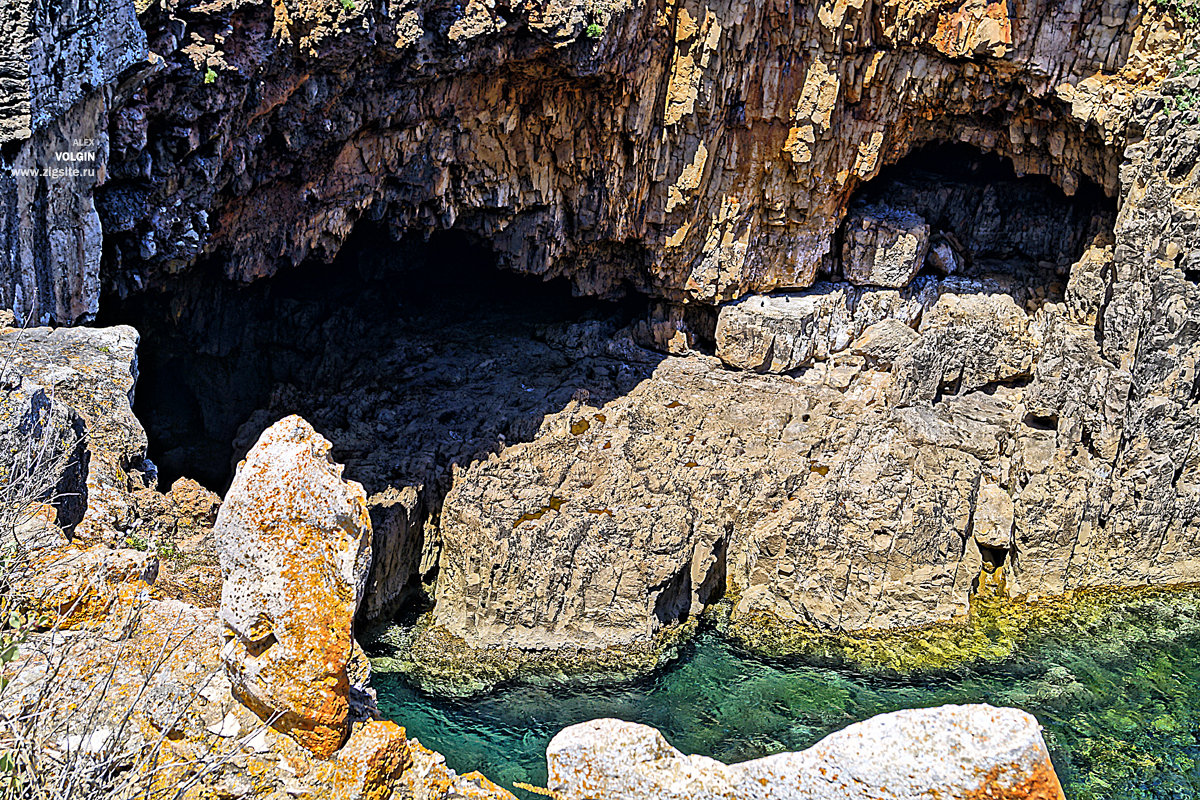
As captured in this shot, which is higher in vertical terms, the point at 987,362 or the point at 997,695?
the point at 987,362

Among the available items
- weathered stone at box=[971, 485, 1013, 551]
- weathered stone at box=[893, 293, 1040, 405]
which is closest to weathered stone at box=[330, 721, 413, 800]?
weathered stone at box=[971, 485, 1013, 551]

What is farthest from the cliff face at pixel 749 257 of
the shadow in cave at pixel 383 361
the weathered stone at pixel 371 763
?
the weathered stone at pixel 371 763

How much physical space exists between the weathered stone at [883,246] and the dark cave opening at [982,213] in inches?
3.3

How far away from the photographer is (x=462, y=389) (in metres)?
17.2

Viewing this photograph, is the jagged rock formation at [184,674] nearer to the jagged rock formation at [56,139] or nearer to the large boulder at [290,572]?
the large boulder at [290,572]

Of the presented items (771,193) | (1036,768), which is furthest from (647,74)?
(1036,768)

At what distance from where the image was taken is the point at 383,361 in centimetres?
1806

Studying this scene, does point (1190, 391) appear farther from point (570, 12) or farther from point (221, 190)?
point (221, 190)

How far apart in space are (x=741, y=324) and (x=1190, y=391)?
7520 millimetres

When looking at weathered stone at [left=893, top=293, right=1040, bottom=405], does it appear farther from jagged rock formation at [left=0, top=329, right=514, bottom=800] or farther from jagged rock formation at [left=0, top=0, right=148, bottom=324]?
jagged rock formation at [left=0, top=329, right=514, bottom=800]

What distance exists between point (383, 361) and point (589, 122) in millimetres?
6049

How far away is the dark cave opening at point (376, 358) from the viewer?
1573 centimetres

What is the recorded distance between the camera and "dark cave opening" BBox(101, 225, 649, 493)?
51.6 feet

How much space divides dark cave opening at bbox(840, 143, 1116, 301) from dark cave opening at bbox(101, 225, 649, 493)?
5.72m
